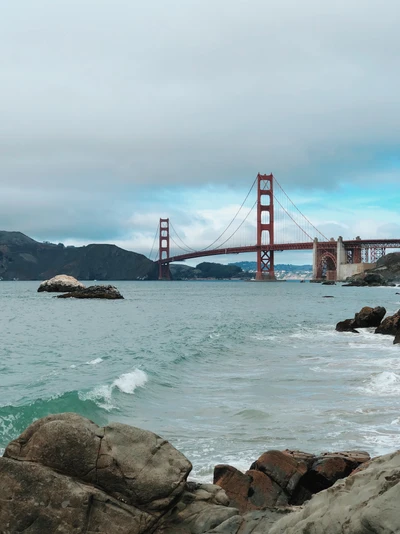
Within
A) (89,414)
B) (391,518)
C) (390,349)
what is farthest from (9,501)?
(390,349)

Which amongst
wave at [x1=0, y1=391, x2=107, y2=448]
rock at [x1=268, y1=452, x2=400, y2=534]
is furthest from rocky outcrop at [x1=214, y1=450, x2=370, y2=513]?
wave at [x1=0, y1=391, x2=107, y2=448]

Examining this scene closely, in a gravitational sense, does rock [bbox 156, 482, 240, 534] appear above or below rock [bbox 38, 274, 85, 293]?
below

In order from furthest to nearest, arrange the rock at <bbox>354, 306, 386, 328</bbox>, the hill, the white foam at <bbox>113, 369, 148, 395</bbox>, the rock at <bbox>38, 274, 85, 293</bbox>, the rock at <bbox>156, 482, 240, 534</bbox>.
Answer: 1. the hill
2. the rock at <bbox>38, 274, 85, 293</bbox>
3. the rock at <bbox>354, 306, 386, 328</bbox>
4. the white foam at <bbox>113, 369, 148, 395</bbox>
5. the rock at <bbox>156, 482, 240, 534</bbox>

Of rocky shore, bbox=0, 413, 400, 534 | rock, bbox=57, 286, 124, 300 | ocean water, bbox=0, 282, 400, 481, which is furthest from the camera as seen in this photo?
rock, bbox=57, 286, 124, 300

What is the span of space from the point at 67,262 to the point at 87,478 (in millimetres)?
160019

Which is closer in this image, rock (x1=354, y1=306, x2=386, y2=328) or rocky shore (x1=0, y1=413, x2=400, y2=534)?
rocky shore (x1=0, y1=413, x2=400, y2=534)

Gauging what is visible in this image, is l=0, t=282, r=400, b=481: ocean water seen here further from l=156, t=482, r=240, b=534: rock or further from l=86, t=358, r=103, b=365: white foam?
l=156, t=482, r=240, b=534: rock

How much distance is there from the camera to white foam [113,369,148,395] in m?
11.8

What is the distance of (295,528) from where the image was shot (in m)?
3.27

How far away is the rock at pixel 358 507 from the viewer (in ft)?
9.20

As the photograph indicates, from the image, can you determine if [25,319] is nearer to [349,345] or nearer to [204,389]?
[349,345]

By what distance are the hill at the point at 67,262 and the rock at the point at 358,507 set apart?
470 feet

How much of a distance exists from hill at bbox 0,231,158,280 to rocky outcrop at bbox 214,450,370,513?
142m

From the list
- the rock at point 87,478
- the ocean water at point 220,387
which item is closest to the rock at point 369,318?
the ocean water at point 220,387
